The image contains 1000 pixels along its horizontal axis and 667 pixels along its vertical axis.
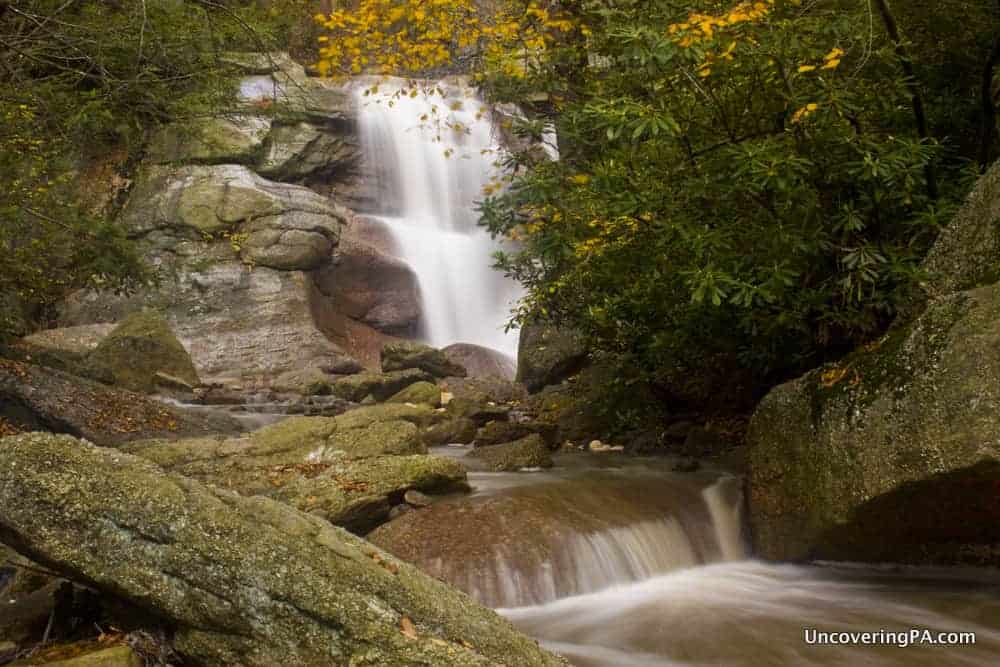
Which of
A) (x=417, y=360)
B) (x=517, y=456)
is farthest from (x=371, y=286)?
(x=517, y=456)

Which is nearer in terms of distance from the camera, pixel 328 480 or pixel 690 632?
pixel 690 632

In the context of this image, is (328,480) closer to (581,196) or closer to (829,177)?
(581,196)

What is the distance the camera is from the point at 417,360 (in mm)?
16922

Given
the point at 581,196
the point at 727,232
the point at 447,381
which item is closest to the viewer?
the point at 727,232

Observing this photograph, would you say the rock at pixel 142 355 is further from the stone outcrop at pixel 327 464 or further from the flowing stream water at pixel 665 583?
the flowing stream water at pixel 665 583

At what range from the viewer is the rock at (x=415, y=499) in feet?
21.5

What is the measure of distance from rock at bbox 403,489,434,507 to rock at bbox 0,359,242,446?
4.34m

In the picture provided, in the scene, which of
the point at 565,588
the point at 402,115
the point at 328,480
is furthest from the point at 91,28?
the point at 402,115

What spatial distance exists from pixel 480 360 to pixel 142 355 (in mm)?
7882

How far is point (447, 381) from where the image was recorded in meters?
16.2

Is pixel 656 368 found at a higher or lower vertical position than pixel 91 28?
lower

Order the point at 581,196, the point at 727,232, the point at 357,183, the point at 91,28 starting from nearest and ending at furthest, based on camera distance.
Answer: the point at 91,28
the point at 727,232
the point at 581,196
the point at 357,183

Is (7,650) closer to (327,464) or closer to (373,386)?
(327,464)

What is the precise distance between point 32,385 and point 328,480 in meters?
5.06
